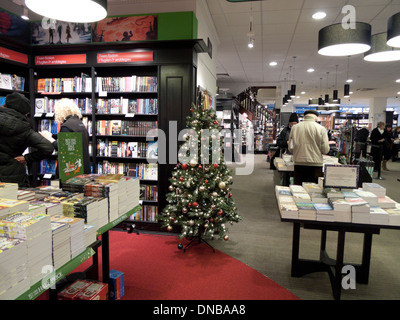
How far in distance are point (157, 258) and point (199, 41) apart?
9.58ft

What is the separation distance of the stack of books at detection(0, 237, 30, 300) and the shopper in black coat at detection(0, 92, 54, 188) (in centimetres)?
186

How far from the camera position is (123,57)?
165 inches

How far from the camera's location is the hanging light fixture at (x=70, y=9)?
79.9 inches

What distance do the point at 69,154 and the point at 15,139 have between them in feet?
3.36

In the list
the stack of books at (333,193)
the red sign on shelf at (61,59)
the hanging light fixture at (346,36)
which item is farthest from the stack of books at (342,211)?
the red sign on shelf at (61,59)

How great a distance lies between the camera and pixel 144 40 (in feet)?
13.5

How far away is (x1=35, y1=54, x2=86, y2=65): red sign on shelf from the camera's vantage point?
171 inches

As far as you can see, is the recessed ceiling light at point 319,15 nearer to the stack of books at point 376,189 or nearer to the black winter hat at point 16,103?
the stack of books at point 376,189

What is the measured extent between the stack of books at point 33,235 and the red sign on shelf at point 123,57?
3215 mm

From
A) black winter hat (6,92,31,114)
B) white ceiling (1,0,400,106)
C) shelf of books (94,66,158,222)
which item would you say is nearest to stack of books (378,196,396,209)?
shelf of books (94,66,158,222)

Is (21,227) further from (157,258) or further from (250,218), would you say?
(250,218)

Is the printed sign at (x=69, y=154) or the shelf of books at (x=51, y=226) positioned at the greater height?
the printed sign at (x=69, y=154)

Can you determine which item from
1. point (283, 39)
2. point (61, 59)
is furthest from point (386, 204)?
point (283, 39)

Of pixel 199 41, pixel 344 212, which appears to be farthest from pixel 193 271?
pixel 199 41
